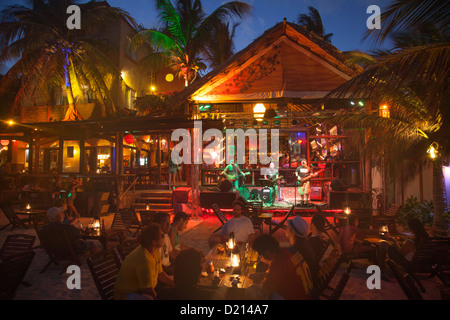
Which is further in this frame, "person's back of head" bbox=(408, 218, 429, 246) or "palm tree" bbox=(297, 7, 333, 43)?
"palm tree" bbox=(297, 7, 333, 43)

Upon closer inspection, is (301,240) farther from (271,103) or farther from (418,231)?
(271,103)

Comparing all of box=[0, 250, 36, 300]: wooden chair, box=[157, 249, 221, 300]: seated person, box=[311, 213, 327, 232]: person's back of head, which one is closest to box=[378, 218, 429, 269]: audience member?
box=[311, 213, 327, 232]: person's back of head

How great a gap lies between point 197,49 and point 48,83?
9676mm

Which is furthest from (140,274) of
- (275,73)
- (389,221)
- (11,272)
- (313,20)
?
(313,20)

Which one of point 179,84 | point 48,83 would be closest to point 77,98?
point 48,83

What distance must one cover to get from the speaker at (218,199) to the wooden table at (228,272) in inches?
280

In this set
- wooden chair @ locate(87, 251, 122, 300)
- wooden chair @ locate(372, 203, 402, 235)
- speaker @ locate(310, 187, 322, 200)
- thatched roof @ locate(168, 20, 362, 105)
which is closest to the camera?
wooden chair @ locate(87, 251, 122, 300)

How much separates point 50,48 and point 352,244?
18238mm

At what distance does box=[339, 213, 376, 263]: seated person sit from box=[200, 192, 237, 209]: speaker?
20.8 feet

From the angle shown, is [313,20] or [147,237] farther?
[313,20]

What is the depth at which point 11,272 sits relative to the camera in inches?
150

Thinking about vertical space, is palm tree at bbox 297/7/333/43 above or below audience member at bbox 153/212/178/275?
above

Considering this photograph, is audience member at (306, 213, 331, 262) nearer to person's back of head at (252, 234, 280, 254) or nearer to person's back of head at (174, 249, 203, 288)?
person's back of head at (252, 234, 280, 254)

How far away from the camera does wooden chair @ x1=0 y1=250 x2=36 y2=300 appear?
3708mm
